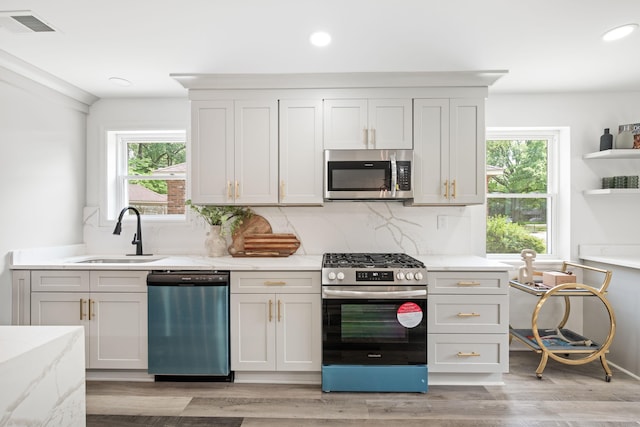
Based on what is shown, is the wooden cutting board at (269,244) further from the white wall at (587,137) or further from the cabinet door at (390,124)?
the white wall at (587,137)

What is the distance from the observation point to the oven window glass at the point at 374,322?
8.53 ft

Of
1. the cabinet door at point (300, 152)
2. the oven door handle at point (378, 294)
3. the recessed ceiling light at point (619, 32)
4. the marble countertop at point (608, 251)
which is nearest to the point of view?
the recessed ceiling light at point (619, 32)

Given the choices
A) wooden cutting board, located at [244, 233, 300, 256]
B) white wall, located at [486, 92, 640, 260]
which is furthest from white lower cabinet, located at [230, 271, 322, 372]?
white wall, located at [486, 92, 640, 260]

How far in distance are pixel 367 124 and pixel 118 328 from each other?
2461 millimetres

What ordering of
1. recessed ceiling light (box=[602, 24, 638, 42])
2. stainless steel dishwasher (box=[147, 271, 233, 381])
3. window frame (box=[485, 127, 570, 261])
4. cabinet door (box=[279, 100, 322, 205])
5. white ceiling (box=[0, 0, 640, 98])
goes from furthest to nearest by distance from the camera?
1. window frame (box=[485, 127, 570, 261])
2. cabinet door (box=[279, 100, 322, 205])
3. stainless steel dishwasher (box=[147, 271, 233, 381])
4. recessed ceiling light (box=[602, 24, 638, 42])
5. white ceiling (box=[0, 0, 640, 98])

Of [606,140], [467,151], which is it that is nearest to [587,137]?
[606,140]

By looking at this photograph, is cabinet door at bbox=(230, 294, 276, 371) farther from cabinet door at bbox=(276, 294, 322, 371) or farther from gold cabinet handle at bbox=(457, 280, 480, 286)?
gold cabinet handle at bbox=(457, 280, 480, 286)

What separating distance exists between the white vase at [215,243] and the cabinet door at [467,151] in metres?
1.99

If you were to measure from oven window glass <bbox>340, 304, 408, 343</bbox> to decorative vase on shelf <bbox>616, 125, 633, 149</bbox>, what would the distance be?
2490mm

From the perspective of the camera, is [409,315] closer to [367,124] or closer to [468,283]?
[468,283]

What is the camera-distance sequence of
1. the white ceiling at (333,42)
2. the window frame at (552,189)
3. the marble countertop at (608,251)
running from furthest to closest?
1. the window frame at (552,189)
2. the marble countertop at (608,251)
3. the white ceiling at (333,42)

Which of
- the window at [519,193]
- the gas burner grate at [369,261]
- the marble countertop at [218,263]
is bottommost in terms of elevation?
the marble countertop at [218,263]

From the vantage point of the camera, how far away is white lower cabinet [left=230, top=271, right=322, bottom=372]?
2.73 m

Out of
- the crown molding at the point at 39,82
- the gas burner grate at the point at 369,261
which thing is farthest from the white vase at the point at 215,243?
the crown molding at the point at 39,82
